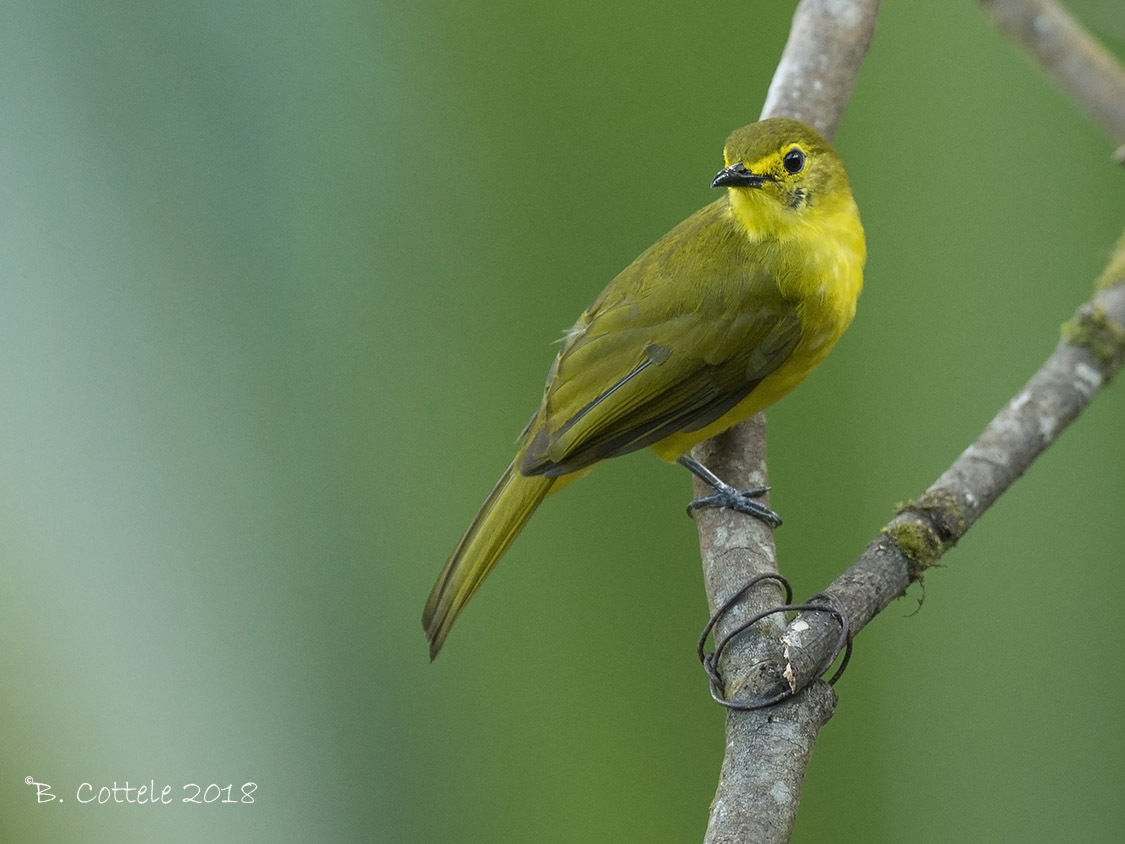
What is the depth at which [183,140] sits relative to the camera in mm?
2043

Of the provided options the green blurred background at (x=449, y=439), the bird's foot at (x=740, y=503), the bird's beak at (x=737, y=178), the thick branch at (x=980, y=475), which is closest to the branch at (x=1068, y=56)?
the thick branch at (x=980, y=475)

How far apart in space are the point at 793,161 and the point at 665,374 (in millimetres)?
499

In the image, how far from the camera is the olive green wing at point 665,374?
1967mm

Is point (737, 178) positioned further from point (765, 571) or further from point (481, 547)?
point (481, 547)

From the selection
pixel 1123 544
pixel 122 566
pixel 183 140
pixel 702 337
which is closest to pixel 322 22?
pixel 183 140

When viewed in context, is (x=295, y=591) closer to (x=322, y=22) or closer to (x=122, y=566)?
(x=122, y=566)

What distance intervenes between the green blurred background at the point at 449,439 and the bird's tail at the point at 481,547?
30 centimetres

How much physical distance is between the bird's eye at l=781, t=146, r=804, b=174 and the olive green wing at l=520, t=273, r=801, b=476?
0.23 meters

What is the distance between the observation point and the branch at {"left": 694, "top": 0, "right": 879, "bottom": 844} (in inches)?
51.6

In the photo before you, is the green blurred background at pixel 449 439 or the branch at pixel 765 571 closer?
the branch at pixel 765 571

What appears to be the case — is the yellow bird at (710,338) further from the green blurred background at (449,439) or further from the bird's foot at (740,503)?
the green blurred background at (449,439)

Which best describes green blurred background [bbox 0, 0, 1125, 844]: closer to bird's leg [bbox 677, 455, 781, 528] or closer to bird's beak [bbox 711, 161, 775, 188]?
bird's leg [bbox 677, 455, 781, 528]

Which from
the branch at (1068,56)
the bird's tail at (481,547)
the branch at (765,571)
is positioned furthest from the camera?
the bird's tail at (481,547)

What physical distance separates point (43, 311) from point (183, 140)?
0.43 m
